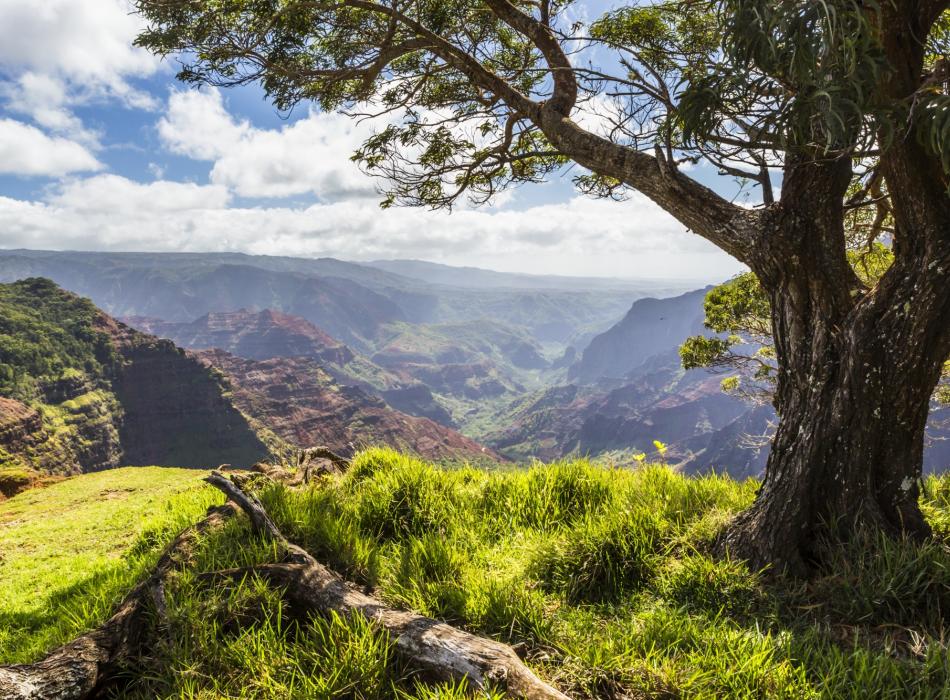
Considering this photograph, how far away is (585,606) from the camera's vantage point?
3.37 meters

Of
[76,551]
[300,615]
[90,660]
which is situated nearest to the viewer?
[90,660]

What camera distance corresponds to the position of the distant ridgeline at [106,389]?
110m

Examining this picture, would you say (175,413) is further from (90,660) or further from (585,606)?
(585,606)

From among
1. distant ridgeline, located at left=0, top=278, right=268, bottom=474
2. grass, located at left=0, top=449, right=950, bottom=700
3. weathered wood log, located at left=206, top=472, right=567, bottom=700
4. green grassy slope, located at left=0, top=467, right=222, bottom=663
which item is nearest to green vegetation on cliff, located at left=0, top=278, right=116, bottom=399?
distant ridgeline, located at left=0, top=278, right=268, bottom=474

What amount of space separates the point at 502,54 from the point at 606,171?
161 inches

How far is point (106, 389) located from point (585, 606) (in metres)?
161

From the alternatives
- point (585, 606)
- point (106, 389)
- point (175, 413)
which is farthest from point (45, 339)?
point (585, 606)

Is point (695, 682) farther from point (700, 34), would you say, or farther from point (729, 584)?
point (700, 34)

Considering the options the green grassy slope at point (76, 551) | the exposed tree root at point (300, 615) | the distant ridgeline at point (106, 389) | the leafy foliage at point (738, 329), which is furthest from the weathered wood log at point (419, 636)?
the distant ridgeline at point (106, 389)

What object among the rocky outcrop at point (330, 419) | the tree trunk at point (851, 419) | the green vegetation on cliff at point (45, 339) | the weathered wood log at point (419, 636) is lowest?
the rocky outcrop at point (330, 419)

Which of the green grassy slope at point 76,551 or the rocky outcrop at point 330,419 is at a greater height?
the green grassy slope at point 76,551

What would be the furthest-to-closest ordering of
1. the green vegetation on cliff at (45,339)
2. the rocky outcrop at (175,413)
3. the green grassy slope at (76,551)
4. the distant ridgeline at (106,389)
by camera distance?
the rocky outcrop at (175,413) < the green vegetation on cliff at (45,339) < the distant ridgeline at (106,389) < the green grassy slope at (76,551)

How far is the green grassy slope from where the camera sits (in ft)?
12.5

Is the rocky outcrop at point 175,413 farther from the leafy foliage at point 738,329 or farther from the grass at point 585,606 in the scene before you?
the grass at point 585,606
